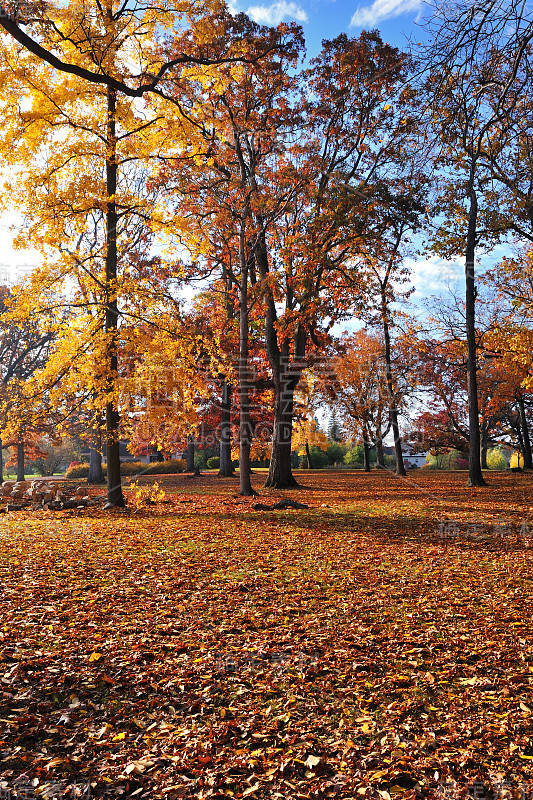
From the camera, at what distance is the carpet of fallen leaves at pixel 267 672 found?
7.80ft

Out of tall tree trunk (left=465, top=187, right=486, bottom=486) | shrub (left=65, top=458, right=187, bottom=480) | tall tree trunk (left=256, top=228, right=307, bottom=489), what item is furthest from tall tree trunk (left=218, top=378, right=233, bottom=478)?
tall tree trunk (left=465, top=187, right=486, bottom=486)

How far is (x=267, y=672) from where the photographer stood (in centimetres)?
332

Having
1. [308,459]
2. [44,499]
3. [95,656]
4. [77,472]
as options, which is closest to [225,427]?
[77,472]

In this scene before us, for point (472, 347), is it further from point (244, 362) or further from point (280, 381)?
point (244, 362)

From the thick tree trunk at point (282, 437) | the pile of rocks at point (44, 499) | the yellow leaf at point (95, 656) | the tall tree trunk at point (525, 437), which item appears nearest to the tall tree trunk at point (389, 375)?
the thick tree trunk at point (282, 437)

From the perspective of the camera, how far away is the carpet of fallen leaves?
2379 mm

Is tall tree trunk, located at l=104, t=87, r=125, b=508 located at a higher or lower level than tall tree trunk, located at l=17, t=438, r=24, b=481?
higher

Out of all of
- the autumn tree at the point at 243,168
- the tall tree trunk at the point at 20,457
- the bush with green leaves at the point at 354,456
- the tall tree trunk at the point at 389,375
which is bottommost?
the bush with green leaves at the point at 354,456

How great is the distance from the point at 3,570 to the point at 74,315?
644 centimetres

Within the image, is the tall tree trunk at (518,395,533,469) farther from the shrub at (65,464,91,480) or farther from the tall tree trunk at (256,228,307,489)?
the shrub at (65,464,91,480)

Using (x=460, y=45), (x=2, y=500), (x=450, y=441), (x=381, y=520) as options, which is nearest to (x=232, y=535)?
(x=381, y=520)

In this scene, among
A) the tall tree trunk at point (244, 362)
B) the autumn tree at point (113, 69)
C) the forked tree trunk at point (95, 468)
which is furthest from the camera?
the forked tree trunk at point (95, 468)

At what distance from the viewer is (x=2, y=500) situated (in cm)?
1405

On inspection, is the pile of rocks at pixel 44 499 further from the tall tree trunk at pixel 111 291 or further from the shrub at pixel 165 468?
the shrub at pixel 165 468
